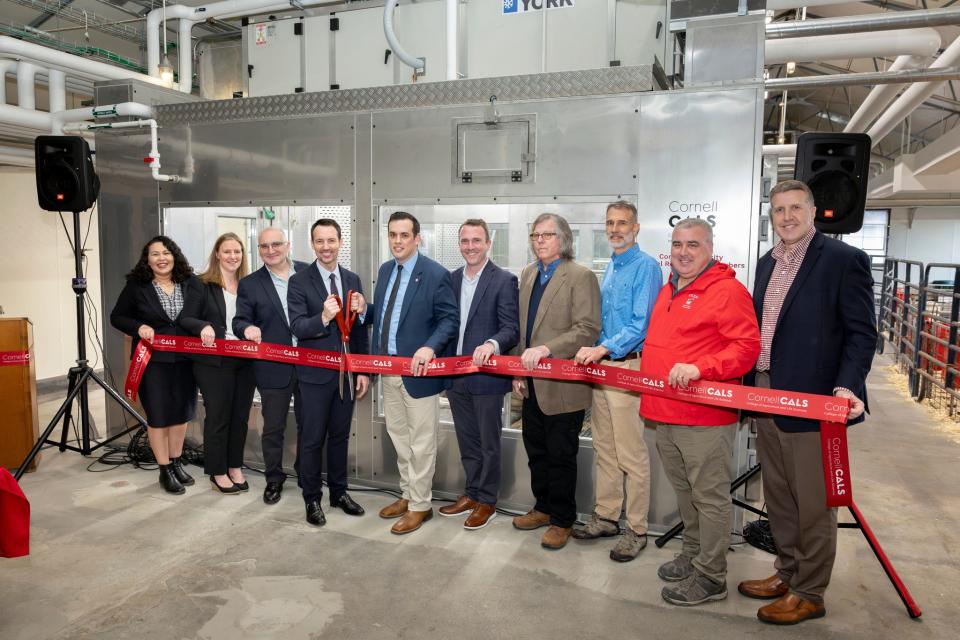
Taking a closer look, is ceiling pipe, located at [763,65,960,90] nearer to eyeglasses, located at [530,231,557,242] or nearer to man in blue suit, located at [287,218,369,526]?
eyeglasses, located at [530,231,557,242]

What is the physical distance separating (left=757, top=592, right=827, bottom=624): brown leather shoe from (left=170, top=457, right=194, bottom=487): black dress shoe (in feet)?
13.6

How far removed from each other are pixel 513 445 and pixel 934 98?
11646 mm

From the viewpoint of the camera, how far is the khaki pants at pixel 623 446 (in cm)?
392

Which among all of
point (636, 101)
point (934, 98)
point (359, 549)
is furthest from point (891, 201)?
point (359, 549)

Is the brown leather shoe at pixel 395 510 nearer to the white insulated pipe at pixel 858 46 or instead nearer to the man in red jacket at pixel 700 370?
the man in red jacket at pixel 700 370

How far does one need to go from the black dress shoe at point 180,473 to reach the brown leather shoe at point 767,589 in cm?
404

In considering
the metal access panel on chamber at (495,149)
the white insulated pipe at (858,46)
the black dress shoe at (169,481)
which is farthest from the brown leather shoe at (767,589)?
the white insulated pipe at (858,46)

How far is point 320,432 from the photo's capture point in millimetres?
4340

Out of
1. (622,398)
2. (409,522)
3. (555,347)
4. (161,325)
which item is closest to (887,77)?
(622,398)

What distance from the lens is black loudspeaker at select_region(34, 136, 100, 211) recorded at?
210 inches

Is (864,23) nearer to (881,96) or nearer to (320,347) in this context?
(881,96)

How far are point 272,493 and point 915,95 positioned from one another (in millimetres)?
8080

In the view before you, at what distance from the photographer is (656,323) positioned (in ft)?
11.0

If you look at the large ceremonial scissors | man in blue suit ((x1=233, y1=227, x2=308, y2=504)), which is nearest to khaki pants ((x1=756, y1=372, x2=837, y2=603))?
the large ceremonial scissors
